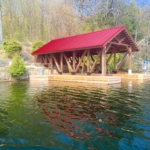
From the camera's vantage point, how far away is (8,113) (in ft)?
17.6

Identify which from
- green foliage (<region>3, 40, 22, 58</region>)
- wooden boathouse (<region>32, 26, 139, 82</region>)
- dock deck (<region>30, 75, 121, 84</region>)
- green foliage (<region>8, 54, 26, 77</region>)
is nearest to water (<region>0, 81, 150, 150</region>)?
dock deck (<region>30, 75, 121, 84</region>)

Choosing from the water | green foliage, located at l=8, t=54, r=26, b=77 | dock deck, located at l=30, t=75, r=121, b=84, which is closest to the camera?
the water

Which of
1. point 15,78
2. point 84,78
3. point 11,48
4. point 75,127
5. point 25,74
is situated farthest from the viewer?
point 11,48

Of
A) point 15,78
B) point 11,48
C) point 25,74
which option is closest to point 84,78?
point 25,74

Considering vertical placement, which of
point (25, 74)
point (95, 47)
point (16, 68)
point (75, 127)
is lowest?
point (75, 127)

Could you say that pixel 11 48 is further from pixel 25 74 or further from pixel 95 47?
pixel 95 47

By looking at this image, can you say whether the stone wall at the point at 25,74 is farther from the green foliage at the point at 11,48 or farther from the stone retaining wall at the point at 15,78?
the green foliage at the point at 11,48

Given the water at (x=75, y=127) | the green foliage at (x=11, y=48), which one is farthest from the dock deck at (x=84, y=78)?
the water at (x=75, y=127)

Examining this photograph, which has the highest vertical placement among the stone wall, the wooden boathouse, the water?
the wooden boathouse

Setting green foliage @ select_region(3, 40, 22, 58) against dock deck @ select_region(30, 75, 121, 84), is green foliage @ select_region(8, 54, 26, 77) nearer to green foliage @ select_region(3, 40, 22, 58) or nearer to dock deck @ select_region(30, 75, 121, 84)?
dock deck @ select_region(30, 75, 121, 84)

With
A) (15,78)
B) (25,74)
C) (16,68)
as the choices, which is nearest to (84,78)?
(25,74)

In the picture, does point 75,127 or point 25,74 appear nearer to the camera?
point 75,127

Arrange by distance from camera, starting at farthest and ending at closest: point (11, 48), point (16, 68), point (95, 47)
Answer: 1. point (11, 48)
2. point (16, 68)
3. point (95, 47)

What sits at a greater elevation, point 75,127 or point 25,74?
point 25,74
